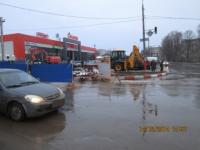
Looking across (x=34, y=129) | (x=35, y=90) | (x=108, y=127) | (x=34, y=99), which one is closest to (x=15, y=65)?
(x=35, y=90)

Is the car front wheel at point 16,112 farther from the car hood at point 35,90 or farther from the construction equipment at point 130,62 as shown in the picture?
the construction equipment at point 130,62

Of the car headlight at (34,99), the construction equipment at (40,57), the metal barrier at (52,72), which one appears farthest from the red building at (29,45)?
the car headlight at (34,99)

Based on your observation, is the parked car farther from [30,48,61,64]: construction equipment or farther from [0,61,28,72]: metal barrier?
[30,48,61,64]: construction equipment

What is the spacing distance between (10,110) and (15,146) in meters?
2.53

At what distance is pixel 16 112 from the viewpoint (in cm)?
815

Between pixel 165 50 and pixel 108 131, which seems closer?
pixel 108 131

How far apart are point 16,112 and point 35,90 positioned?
0.85 metres

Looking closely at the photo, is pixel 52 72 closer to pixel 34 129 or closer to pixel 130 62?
pixel 34 129

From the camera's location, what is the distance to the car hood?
26.7ft

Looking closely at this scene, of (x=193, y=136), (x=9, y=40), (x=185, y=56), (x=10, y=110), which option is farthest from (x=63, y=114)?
(x=185, y=56)

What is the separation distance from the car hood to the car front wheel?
0.39 metres

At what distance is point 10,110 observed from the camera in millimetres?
8297

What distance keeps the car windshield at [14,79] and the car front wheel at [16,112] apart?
2.46 feet

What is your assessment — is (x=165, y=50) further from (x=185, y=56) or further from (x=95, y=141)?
(x=95, y=141)
